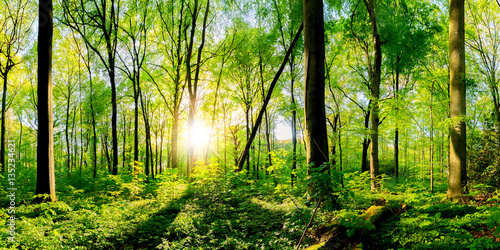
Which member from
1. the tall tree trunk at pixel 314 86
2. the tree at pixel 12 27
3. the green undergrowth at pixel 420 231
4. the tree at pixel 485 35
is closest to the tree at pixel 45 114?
the tall tree trunk at pixel 314 86

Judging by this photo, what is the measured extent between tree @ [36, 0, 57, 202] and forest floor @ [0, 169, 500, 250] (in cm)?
65

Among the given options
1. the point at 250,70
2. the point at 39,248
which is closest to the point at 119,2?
the point at 250,70

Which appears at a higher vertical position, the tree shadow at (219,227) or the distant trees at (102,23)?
the distant trees at (102,23)

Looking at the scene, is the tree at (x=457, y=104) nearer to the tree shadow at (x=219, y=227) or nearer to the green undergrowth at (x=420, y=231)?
the green undergrowth at (x=420, y=231)

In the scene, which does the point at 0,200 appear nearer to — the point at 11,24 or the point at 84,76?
the point at 11,24

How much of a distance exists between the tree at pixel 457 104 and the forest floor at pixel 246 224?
0.53 metres

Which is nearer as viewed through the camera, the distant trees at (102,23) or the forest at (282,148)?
the forest at (282,148)

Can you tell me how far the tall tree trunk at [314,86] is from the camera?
416cm

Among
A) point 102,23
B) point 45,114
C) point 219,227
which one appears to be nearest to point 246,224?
point 219,227

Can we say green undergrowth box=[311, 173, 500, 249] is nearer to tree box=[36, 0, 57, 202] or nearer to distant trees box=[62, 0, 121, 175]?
tree box=[36, 0, 57, 202]

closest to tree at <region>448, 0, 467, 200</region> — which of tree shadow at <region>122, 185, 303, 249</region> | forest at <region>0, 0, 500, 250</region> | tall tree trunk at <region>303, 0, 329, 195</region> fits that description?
forest at <region>0, 0, 500, 250</region>

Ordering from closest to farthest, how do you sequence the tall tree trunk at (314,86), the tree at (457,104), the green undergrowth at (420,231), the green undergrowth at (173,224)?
the green undergrowth at (420,231) → the green undergrowth at (173,224) → the tall tree trunk at (314,86) → the tree at (457,104)

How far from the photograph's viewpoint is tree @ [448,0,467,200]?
5.38 metres

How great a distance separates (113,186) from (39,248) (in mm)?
5619
